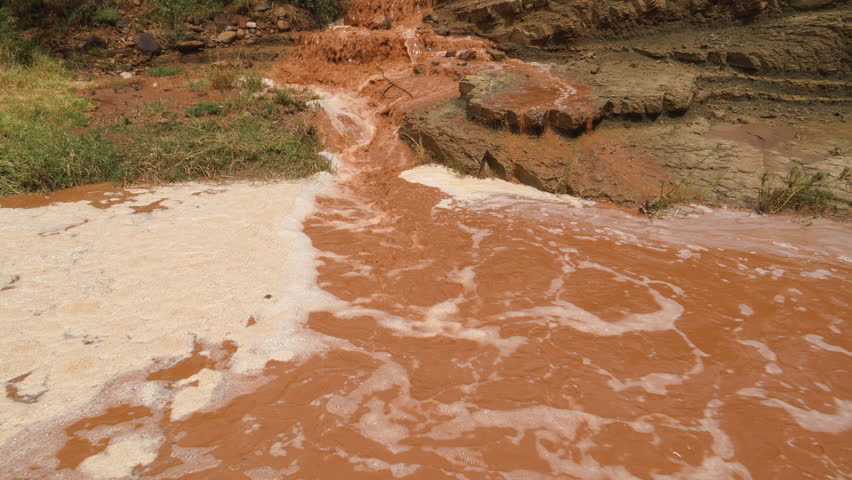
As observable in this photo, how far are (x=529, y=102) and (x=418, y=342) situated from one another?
161 inches

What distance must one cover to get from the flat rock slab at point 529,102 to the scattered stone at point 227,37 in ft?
18.8

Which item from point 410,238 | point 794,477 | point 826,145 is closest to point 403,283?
point 410,238

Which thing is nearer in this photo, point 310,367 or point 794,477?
point 794,477

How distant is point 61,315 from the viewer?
266 centimetres

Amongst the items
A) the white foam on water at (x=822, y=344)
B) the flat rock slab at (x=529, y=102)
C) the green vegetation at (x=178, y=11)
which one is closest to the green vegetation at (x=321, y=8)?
the green vegetation at (x=178, y=11)

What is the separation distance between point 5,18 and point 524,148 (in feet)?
34.8

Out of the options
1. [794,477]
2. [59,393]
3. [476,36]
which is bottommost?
[794,477]

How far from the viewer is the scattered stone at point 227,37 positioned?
9.19m

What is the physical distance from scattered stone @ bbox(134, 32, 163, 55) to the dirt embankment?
20.5ft

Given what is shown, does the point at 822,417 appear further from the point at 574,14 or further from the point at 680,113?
the point at 574,14

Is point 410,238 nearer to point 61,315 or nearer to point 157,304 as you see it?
point 157,304

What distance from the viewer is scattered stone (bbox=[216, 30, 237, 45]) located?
9.19m

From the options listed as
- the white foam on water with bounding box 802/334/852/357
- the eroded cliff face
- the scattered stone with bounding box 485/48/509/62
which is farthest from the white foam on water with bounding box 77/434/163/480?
the eroded cliff face

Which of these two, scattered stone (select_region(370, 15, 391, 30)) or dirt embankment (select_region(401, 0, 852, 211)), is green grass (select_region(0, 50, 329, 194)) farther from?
scattered stone (select_region(370, 15, 391, 30))
